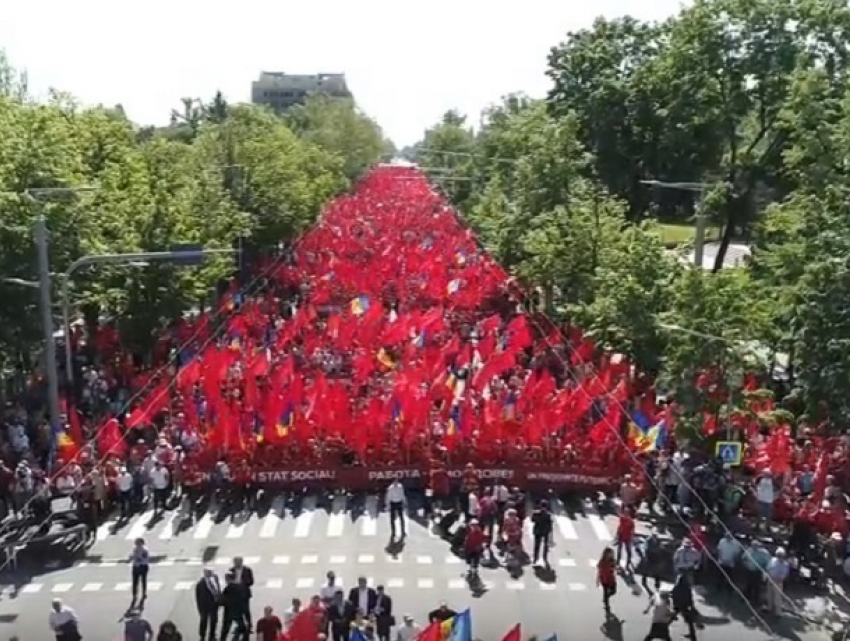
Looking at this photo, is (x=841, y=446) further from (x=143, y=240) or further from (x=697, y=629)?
(x=143, y=240)

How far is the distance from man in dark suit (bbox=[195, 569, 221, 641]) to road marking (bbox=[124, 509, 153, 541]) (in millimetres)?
5254

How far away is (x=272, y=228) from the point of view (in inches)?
2272

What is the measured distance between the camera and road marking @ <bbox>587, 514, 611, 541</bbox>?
71.6 feet

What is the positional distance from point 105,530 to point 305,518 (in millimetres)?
3922

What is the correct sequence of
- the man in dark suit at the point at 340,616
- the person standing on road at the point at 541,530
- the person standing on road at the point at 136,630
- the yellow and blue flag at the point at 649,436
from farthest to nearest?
the yellow and blue flag at the point at 649,436, the person standing on road at the point at 541,530, the man in dark suit at the point at 340,616, the person standing on road at the point at 136,630

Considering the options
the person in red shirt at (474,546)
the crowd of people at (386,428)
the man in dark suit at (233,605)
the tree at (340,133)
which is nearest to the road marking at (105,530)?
the crowd of people at (386,428)

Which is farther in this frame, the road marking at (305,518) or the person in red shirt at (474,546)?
the road marking at (305,518)

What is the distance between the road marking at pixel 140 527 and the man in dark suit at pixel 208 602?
5254 mm

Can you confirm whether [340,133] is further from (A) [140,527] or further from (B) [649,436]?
(A) [140,527]

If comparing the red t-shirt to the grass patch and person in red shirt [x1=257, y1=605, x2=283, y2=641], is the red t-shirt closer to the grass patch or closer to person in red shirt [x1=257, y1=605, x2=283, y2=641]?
person in red shirt [x1=257, y1=605, x2=283, y2=641]

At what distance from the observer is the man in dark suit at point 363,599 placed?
16578 millimetres

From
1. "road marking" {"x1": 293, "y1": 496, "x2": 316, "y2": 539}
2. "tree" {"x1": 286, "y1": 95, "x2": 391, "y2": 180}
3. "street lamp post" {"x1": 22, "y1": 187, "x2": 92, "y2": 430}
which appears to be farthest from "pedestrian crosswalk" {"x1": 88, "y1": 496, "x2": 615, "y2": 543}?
"tree" {"x1": 286, "y1": 95, "x2": 391, "y2": 180}

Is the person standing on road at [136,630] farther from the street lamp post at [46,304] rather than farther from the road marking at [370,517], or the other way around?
the street lamp post at [46,304]

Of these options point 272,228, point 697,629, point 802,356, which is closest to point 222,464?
point 697,629
